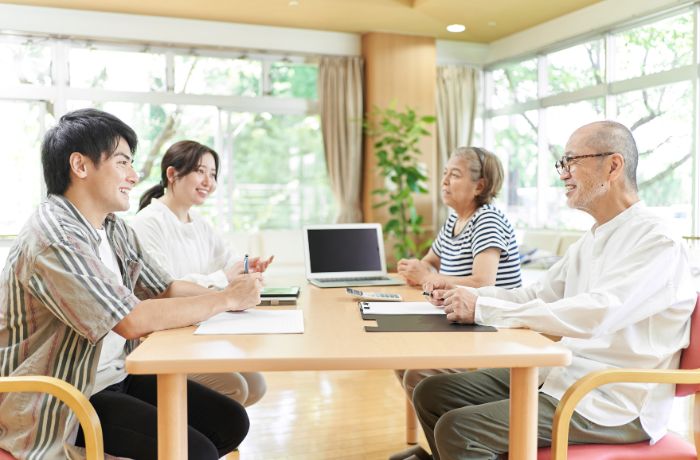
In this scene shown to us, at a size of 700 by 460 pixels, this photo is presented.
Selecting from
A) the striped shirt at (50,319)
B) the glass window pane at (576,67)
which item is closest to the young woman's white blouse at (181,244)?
the striped shirt at (50,319)

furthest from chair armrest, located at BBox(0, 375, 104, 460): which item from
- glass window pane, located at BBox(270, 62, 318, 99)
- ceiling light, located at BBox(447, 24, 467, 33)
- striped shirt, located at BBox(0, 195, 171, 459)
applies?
ceiling light, located at BBox(447, 24, 467, 33)

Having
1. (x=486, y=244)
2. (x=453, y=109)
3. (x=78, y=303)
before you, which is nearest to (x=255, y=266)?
(x=486, y=244)

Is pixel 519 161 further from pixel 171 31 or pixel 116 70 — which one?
pixel 116 70

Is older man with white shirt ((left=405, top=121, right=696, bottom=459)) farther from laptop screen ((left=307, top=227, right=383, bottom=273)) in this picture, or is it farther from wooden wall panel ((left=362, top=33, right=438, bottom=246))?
wooden wall panel ((left=362, top=33, right=438, bottom=246))

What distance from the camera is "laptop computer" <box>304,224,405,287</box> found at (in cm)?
270

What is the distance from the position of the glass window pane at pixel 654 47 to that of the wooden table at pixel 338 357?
4540 mm

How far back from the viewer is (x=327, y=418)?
3.14 metres

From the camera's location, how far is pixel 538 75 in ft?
22.0

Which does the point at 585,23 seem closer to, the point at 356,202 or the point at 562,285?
the point at 356,202

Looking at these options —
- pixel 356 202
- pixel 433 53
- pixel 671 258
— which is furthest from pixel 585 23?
pixel 671 258

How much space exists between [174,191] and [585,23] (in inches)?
184

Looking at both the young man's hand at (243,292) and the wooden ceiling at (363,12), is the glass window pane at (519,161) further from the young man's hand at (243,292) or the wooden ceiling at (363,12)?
the young man's hand at (243,292)

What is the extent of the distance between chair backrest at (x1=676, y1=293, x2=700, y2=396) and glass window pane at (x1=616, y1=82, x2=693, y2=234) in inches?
152

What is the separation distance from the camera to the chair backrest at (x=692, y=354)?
1555mm
